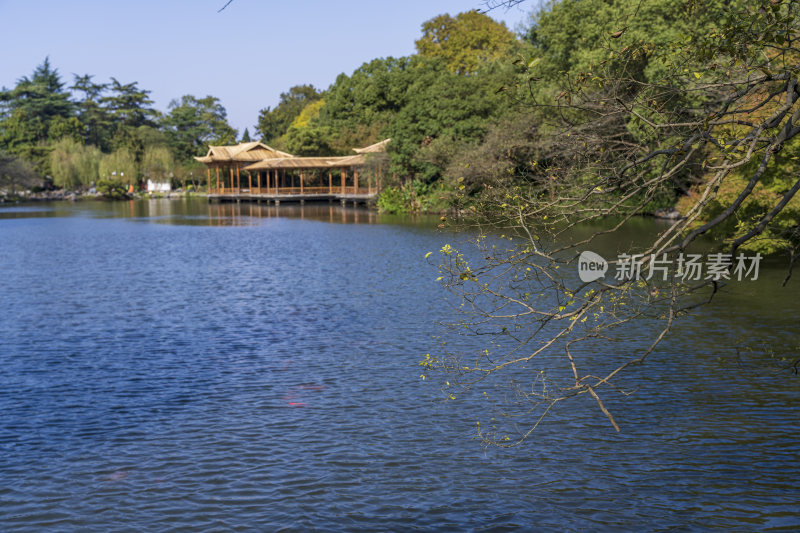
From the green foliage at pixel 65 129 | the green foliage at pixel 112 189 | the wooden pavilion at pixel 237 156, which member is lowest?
the green foliage at pixel 112 189

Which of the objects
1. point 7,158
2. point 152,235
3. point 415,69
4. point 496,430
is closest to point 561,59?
point 152,235

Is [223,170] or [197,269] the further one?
[223,170]

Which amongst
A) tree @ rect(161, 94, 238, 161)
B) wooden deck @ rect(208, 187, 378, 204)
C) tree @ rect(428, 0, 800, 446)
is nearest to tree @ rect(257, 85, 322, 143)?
tree @ rect(161, 94, 238, 161)

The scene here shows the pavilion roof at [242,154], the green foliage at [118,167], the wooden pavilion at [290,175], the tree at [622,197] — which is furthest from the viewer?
the green foliage at [118,167]

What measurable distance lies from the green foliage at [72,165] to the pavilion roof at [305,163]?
93.2 ft

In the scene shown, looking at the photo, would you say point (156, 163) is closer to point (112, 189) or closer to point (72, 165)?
point (112, 189)

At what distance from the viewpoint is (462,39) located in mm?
75500

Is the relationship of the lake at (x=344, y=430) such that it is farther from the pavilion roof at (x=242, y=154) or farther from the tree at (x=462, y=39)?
the tree at (x=462, y=39)

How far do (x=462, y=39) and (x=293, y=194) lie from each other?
23248 mm

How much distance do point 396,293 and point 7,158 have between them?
2853 inches

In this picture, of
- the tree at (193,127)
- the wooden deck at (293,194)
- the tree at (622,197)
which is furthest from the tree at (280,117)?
the tree at (622,197)

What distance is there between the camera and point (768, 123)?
5.09 metres

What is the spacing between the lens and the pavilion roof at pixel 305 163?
2462 inches

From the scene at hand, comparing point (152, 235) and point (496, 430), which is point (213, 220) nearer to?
point (152, 235)
